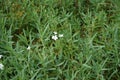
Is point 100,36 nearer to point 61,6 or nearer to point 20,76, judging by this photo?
point 61,6

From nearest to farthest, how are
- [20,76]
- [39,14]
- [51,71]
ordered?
[20,76] < [51,71] < [39,14]

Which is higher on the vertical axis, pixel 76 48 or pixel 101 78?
pixel 76 48

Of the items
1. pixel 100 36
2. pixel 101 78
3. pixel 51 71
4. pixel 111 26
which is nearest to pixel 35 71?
pixel 51 71

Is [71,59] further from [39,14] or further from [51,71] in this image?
[39,14]

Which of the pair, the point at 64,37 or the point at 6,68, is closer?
the point at 6,68

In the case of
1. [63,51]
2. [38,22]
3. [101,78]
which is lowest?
[101,78]

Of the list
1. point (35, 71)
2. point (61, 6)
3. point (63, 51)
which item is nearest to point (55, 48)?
point (63, 51)

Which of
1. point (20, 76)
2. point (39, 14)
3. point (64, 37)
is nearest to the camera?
point (20, 76)
